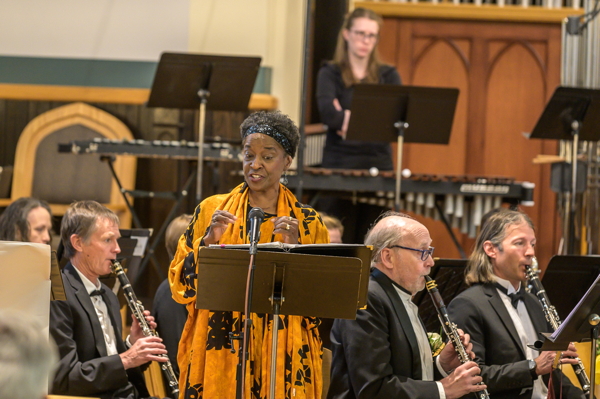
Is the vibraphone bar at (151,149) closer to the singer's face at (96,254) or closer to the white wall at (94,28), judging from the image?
the white wall at (94,28)

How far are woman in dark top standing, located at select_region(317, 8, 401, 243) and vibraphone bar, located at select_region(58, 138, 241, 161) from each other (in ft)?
2.56

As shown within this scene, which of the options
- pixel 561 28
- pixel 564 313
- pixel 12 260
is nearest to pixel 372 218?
pixel 564 313

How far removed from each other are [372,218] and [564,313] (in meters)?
2.01

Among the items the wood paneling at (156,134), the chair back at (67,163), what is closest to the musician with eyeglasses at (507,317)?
the wood paneling at (156,134)

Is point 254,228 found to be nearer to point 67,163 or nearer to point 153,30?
point 67,163

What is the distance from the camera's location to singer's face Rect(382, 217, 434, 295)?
340cm

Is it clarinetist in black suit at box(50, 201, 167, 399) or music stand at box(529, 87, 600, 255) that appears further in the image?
music stand at box(529, 87, 600, 255)

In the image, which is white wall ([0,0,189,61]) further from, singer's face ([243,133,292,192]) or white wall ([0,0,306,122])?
singer's face ([243,133,292,192])

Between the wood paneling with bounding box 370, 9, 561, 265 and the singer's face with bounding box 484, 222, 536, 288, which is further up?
the wood paneling with bounding box 370, 9, 561, 265

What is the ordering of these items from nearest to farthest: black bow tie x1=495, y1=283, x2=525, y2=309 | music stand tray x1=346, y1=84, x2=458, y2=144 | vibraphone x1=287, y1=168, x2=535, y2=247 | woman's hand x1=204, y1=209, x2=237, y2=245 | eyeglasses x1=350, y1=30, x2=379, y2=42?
1. woman's hand x1=204, y1=209, x2=237, y2=245
2. black bow tie x1=495, y1=283, x2=525, y2=309
3. music stand tray x1=346, y1=84, x2=458, y2=144
4. vibraphone x1=287, y1=168, x2=535, y2=247
5. eyeglasses x1=350, y1=30, x2=379, y2=42

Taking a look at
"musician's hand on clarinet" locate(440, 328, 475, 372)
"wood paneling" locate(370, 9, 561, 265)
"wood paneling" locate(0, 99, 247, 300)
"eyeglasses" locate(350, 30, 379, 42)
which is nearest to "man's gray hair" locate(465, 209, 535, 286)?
"musician's hand on clarinet" locate(440, 328, 475, 372)

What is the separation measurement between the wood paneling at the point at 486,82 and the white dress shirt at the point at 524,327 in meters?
3.97

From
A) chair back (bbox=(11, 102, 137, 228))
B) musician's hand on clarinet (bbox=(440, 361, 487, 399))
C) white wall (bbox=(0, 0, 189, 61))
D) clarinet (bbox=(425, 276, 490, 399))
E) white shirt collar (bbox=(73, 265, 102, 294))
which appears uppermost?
white wall (bbox=(0, 0, 189, 61))

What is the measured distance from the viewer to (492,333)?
12.5 feet
